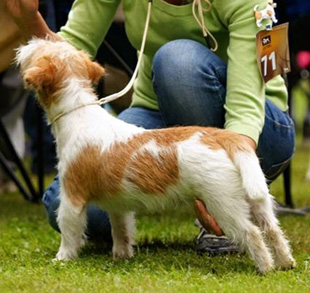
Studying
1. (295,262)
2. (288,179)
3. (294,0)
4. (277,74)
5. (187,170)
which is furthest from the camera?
(294,0)

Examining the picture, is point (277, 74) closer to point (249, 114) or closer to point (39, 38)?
point (249, 114)

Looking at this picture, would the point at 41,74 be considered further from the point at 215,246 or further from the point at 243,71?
the point at 215,246

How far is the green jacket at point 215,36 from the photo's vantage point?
2744 millimetres

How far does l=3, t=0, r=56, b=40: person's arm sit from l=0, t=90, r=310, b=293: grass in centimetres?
77

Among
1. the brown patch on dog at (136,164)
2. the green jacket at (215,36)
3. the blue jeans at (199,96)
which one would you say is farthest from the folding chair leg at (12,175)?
the brown patch on dog at (136,164)

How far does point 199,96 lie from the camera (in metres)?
2.96

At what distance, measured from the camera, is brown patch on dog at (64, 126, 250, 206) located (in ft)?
8.48

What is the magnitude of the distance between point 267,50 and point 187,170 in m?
0.54

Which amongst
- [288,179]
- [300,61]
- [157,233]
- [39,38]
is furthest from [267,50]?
[300,61]

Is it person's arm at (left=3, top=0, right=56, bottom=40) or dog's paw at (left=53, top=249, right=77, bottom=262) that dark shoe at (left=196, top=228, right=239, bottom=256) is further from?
person's arm at (left=3, top=0, right=56, bottom=40)

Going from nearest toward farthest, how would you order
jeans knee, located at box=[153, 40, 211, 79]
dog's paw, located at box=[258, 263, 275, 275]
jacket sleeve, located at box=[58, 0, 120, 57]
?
dog's paw, located at box=[258, 263, 275, 275]
jeans knee, located at box=[153, 40, 211, 79]
jacket sleeve, located at box=[58, 0, 120, 57]

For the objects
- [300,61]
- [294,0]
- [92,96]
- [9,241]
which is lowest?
[300,61]

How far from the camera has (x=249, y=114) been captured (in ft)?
8.88

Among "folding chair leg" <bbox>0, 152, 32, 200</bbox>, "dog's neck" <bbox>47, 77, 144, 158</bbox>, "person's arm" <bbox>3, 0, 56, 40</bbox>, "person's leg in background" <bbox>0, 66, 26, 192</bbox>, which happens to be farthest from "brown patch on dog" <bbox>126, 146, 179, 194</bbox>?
"person's leg in background" <bbox>0, 66, 26, 192</bbox>
